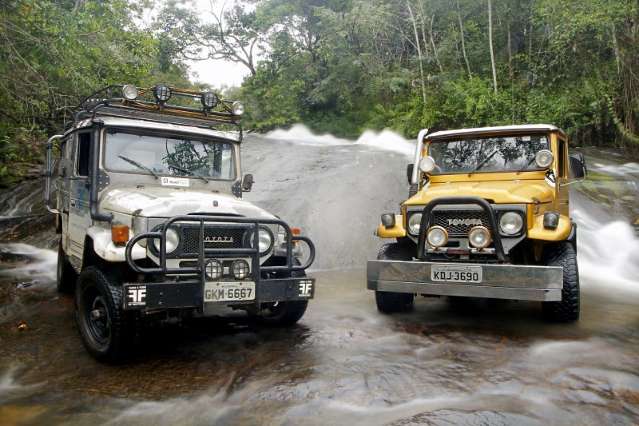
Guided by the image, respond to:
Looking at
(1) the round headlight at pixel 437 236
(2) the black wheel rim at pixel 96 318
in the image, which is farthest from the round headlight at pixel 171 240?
(1) the round headlight at pixel 437 236

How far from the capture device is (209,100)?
643cm

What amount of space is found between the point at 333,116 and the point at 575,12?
1501 centimetres

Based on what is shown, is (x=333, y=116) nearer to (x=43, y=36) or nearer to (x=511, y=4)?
Result: (x=511, y=4)

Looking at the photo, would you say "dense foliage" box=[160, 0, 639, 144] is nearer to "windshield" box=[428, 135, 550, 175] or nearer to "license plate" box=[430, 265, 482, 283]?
"windshield" box=[428, 135, 550, 175]

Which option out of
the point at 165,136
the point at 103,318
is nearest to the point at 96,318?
the point at 103,318

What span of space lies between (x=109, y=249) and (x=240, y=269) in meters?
1.14

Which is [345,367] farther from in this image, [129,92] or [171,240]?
[129,92]

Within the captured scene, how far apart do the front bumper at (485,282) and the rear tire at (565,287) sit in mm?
438

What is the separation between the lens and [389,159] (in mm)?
17016

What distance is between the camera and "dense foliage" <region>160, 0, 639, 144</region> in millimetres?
18828

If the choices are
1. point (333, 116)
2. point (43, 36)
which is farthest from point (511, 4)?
point (43, 36)

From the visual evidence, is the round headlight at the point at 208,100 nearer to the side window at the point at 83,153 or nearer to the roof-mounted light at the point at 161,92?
the roof-mounted light at the point at 161,92

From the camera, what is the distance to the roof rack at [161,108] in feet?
20.1

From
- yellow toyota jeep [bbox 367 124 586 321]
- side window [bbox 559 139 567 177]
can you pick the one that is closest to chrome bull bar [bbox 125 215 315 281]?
yellow toyota jeep [bbox 367 124 586 321]
